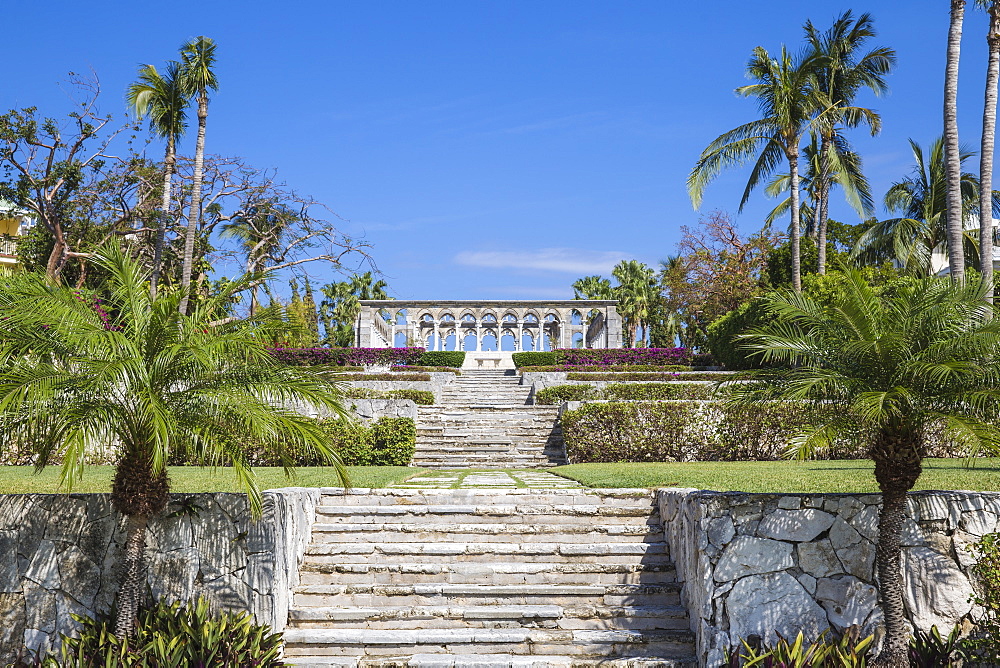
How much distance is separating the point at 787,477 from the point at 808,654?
4.08m

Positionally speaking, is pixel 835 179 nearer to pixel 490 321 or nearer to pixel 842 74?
pixel 842 74

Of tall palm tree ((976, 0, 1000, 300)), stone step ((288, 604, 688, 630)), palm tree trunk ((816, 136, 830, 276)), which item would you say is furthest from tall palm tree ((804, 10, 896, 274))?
stone step ((288, 604, 688, 630))

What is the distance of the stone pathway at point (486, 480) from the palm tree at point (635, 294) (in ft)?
126

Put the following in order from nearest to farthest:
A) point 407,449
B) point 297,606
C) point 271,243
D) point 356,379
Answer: point 297,606 < point 407,449 < point 356,379 < point 271,243

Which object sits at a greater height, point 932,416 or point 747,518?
point 932,416

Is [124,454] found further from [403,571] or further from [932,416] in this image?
[932,416]

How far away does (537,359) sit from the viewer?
112ft

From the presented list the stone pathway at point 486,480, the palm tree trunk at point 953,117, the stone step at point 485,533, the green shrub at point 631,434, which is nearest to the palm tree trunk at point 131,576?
the stone step at point 485,533

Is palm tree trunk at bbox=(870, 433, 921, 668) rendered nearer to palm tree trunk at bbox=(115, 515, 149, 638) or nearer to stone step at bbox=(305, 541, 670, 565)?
stone step at bbox=(305, 541, 670, 565)

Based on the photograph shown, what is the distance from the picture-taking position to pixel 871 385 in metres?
6.01

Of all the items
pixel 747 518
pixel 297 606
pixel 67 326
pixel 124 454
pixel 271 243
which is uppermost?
pixel 271 243

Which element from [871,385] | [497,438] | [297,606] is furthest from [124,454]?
[497,438]

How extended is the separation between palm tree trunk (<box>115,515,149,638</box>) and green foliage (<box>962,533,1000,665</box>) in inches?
252

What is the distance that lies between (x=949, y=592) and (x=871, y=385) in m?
1.93
